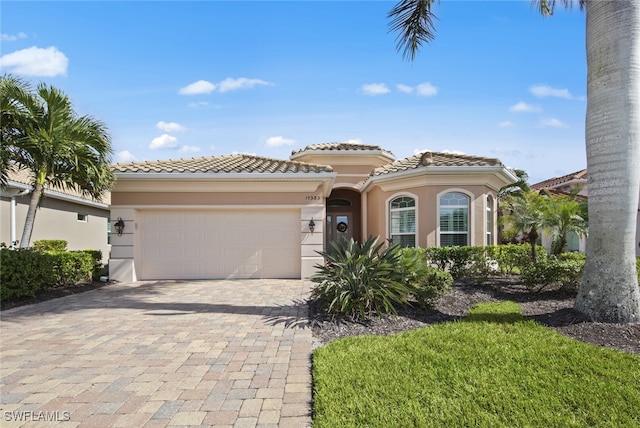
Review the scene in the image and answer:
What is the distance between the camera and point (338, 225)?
61.7ft

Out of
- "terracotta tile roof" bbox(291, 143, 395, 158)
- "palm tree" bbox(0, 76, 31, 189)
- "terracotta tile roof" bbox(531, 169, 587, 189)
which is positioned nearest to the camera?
"palm tree" bbox(0, 76, 31, 189)

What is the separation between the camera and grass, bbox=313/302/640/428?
3305mm

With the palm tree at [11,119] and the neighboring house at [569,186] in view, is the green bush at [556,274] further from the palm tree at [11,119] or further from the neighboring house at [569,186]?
the palm tree at [11,119]

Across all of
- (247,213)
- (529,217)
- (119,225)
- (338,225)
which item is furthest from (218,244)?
(529,217)

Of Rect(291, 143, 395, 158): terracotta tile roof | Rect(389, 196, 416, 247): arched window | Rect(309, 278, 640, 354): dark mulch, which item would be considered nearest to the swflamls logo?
Rect(309, 278, 640, 354): dark mulch

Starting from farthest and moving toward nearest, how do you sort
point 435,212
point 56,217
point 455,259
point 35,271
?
point 56,217 < point 435,212 < point 455,259 < point 35,271

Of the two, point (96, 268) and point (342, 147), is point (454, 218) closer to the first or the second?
point (342, 147)

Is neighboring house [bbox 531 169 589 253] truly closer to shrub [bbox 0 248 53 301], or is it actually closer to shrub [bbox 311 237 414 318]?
shrub [bbox 311 237 414 318]

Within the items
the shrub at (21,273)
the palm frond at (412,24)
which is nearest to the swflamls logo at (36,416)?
the shrub at (21,273)

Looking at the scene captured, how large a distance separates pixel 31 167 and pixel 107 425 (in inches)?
367

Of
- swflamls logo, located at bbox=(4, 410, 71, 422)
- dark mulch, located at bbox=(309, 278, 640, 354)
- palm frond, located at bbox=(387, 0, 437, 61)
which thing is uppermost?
palm frond, located at bbox=(387, 0, 437, 61)

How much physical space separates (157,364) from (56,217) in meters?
16.0

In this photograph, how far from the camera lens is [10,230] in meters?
14.0

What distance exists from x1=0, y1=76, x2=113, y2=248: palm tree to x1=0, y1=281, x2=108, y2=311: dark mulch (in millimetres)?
1450
